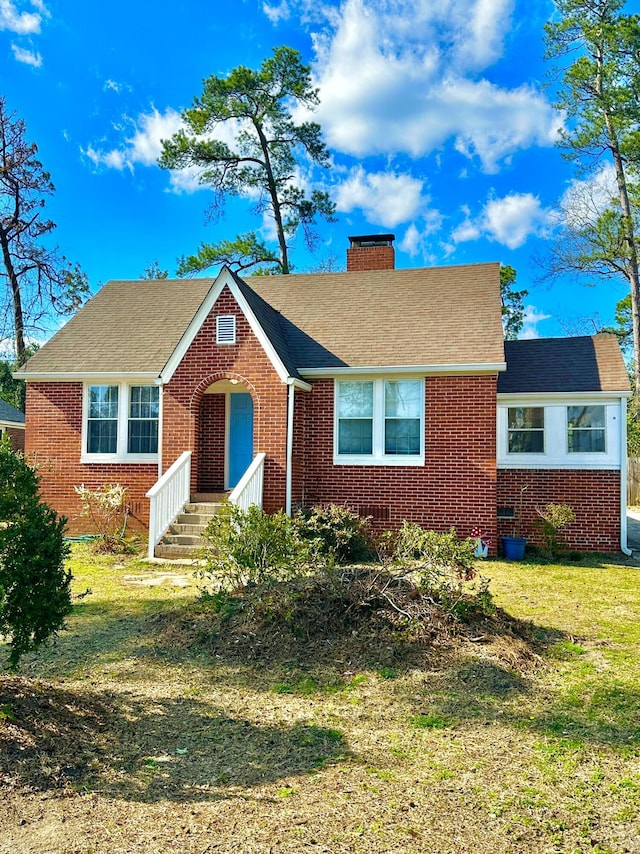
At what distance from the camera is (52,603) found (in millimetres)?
4371

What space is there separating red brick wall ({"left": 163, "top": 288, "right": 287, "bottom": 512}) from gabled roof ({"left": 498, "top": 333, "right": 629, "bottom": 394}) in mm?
5283

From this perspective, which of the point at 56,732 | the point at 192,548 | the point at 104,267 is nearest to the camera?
the point at 56,732

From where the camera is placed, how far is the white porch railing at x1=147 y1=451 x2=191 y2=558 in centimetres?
1179

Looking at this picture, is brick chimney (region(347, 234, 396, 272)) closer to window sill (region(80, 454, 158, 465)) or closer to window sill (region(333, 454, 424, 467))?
window sill (region(333, 454, 424, 467))

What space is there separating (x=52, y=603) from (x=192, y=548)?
7580 mm

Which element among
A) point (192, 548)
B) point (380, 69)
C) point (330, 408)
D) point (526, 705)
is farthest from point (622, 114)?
point (526, 705)

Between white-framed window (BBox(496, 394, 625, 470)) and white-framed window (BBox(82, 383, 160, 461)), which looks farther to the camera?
white-framed window (BBox(82, 383, 160, 461))

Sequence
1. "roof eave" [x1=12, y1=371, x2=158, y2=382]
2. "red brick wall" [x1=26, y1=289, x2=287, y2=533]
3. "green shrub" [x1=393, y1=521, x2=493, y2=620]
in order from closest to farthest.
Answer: "green shrub" [x1=393, y1=521, x2=493, y2=620] < "red brick wall" [x1=26, y1=289, x2=287, y2=533] < "roof eave" [x1=12, y1=371, x2=158, y2=382]

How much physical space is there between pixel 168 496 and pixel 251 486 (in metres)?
1.68

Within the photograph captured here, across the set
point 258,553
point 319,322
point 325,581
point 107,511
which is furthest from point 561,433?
point 107,511

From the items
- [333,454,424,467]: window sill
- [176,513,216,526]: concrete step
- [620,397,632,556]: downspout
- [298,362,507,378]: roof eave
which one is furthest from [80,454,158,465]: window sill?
[620,397,632,556]: downspout

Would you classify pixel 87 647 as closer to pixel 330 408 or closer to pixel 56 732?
pixel 56 732

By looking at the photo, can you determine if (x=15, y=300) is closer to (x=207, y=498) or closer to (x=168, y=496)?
(x=207, y=498)

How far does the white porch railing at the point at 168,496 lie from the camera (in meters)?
11.8
